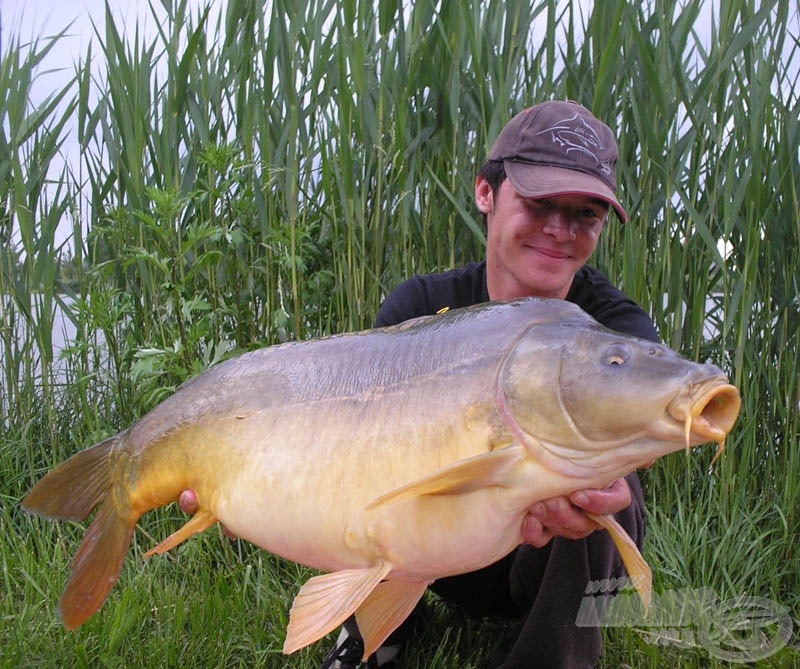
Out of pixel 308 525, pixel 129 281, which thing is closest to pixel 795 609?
pixel 308 525

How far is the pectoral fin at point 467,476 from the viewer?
1.16 m

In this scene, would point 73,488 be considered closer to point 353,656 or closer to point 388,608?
point 388,608

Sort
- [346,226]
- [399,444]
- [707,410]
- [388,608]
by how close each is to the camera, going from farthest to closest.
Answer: [346,226] → [388,608] → [399,444] → [707,410]

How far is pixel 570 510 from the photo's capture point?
4.42ft

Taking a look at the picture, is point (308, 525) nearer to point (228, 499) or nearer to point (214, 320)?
point (228, 499)

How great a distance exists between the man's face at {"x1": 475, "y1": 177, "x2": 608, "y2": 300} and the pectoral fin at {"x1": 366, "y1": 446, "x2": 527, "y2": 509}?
0.71 meters

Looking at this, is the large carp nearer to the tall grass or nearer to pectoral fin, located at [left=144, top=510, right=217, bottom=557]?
pectoral fin, located at [left=144, top=510, right=217, bottom=557]

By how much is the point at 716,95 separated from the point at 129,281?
190cm

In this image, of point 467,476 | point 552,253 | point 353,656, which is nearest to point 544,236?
point 552,253

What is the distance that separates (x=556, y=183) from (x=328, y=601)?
3.11 ft

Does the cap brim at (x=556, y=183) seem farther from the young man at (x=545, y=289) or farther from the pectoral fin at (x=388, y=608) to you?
the pectoral fin at (x=388, y=608)

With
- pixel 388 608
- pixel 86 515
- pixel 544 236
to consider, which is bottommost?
pixel 388 608

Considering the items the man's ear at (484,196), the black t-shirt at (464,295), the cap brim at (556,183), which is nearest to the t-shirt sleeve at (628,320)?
the black t-shirt at (464,295)

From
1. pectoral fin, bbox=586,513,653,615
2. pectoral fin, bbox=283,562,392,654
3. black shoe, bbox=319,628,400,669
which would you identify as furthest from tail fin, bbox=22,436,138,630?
pectoral fin, bbox=586,513,653,615
